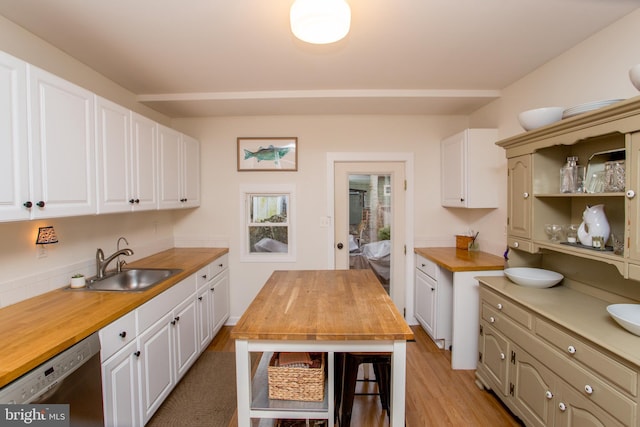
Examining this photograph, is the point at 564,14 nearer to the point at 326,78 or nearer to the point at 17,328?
the point at 326,78

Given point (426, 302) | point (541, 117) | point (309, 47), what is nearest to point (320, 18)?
point (309, 47)

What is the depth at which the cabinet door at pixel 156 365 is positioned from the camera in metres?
1.81

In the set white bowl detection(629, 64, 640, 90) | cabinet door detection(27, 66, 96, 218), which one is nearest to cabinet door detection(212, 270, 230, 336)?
Answer: cabinet door detection(27, 66, 96, 218)

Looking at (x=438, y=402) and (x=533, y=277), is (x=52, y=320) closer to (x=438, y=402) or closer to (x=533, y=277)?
(x=438, y=402)

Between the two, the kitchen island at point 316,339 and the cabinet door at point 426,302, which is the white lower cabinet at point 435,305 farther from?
the kitchen island at point 316,339

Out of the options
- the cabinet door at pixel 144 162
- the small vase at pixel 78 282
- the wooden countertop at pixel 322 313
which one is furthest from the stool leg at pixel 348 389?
the cabinet door at pixel 144 162

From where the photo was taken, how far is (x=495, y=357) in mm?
2100

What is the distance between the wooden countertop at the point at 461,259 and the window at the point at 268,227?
155cm

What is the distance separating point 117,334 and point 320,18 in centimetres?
196

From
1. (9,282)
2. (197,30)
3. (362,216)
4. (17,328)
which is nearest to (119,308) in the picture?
(17,328)

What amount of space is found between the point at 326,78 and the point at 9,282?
2.58 m

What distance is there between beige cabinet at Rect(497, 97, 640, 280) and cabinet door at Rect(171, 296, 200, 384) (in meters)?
2.68

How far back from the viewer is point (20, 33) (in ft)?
5.77

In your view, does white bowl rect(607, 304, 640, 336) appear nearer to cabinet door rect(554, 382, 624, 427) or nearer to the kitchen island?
cabinet door rect(554, 382, 624, 427)
